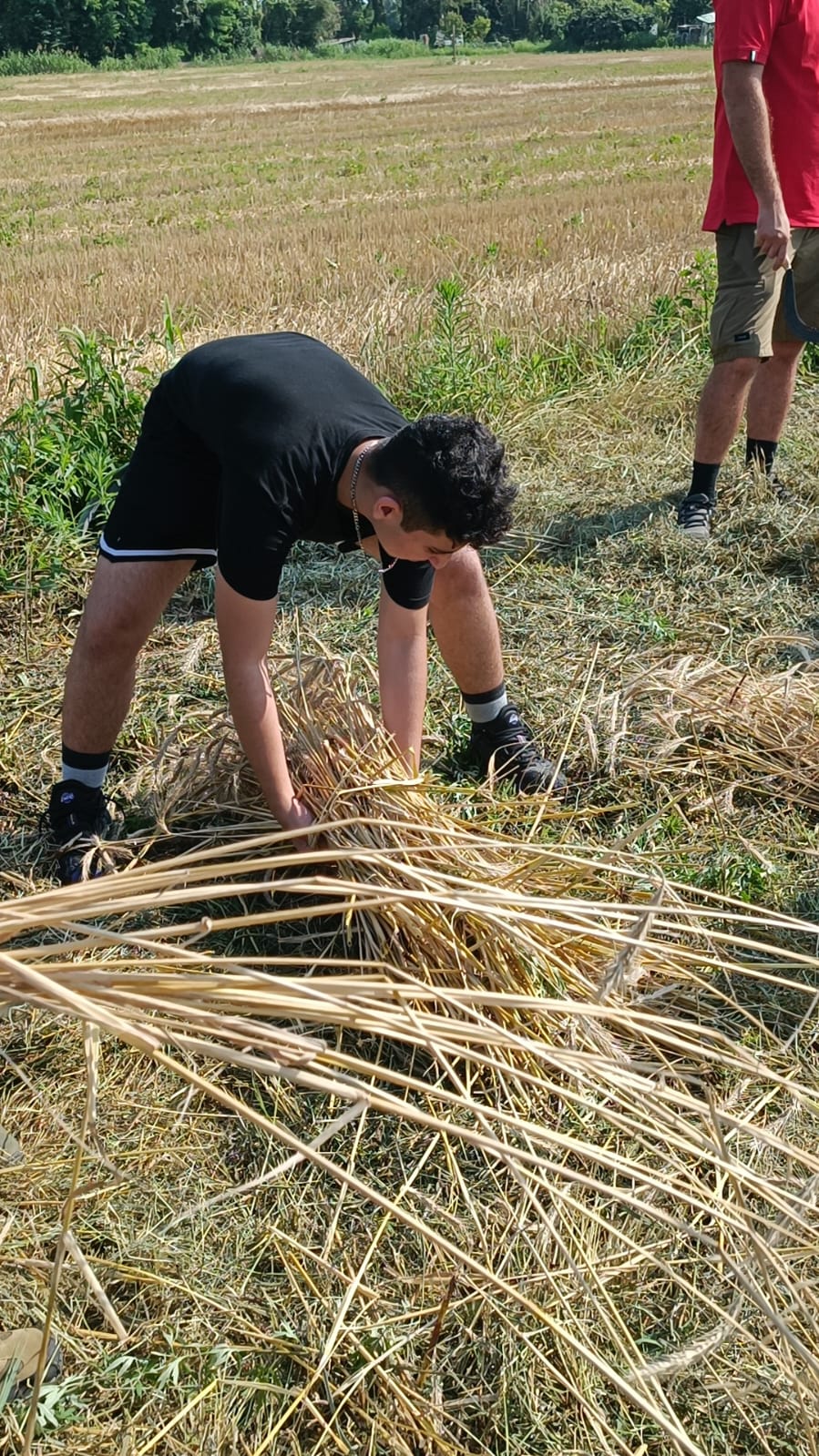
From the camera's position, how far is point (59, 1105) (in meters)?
2.12

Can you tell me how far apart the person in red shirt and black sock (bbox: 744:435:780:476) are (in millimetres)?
157

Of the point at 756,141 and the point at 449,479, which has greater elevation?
the point at 756,141

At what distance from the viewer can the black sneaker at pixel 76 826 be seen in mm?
2705

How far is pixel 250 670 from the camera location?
2.17 meters

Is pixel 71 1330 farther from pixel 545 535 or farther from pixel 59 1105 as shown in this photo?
pixel 545 535

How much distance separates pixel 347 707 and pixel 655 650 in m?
1.39

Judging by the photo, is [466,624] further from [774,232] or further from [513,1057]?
[774,232]

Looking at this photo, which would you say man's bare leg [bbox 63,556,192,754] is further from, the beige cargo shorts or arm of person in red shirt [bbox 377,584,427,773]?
the beige cargo shorts

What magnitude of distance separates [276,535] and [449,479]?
344 millimetres

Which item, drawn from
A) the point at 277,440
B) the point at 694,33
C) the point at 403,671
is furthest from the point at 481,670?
the point at 694,33

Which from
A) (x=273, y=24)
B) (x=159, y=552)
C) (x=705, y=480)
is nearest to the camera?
(x=159, y=552)

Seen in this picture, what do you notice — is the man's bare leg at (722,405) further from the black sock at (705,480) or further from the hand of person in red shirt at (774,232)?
the hand of person in red shirt at (774,232)

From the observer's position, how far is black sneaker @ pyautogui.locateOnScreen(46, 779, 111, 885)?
271cm

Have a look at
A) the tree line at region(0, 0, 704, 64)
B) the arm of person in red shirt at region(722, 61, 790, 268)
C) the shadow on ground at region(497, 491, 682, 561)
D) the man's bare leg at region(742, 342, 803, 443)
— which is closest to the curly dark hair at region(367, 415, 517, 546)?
the shadow on ground at region(497, 491, 682, 561)
